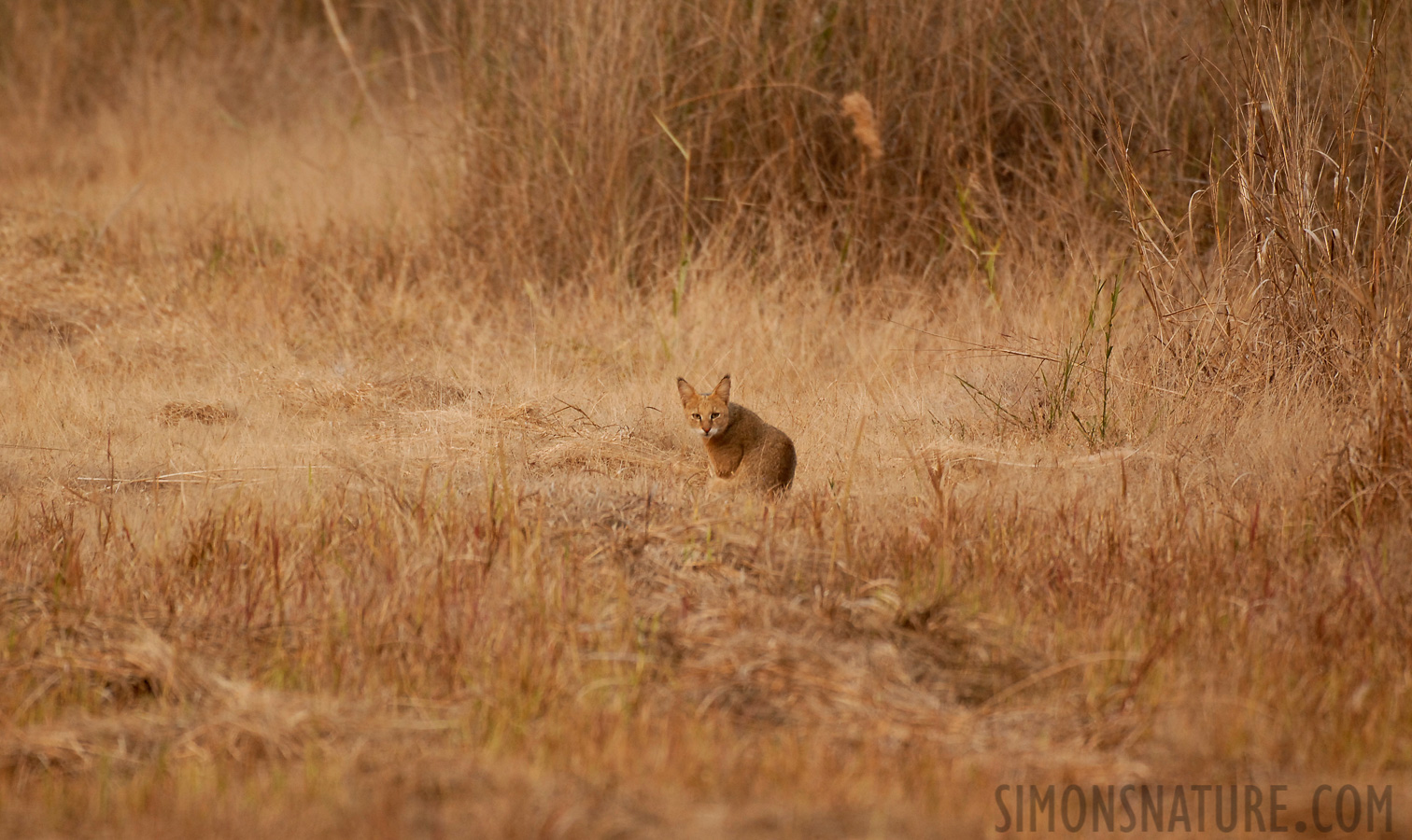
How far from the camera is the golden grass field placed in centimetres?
270

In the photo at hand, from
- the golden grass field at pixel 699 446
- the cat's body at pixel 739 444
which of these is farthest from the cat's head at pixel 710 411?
the golden grass field at pixel 699 446

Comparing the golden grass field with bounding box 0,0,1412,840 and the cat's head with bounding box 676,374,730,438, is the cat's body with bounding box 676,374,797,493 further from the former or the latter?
the golden grass field with bounding box 0,0,1412,840

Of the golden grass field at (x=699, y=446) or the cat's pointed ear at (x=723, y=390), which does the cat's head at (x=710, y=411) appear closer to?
the cat's pointed ear at (x=723, y=390)

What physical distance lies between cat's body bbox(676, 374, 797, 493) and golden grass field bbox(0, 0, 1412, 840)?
0.68 ft

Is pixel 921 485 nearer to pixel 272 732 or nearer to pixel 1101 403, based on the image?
pixel 1101 403

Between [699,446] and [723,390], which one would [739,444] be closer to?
[723,390]

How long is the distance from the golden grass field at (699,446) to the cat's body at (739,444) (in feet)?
0.68

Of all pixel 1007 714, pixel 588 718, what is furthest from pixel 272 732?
pixel 1007 714

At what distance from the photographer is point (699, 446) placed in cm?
514

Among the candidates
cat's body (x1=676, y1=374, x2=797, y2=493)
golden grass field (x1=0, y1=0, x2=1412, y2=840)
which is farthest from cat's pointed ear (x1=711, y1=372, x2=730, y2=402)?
golden grass field (x1=0, y1=0, x2=1412, y2=840)

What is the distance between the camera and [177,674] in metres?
2.95

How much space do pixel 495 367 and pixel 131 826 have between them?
12.7ft

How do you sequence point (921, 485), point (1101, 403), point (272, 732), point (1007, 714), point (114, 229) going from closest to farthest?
point (272, 732) → point (1007, 714) → point (921, 485) → point (1101, 403) → point (114, 229)

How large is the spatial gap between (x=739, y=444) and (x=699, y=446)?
2.15 feet
